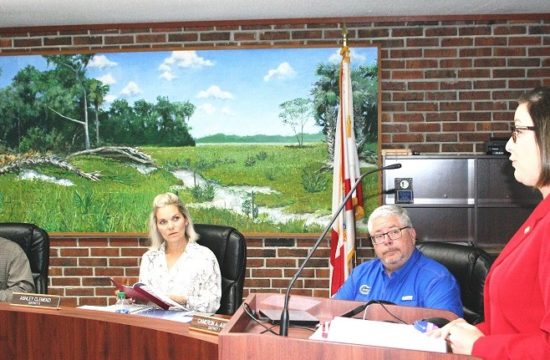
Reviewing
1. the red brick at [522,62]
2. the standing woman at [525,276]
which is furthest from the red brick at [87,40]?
the standing woman at [525,276]

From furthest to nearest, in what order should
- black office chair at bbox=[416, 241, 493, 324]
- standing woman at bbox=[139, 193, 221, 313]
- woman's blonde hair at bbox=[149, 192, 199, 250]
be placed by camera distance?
woman's blonde hair at bbox=[149, 192, 199, 250] < standing woman at bbox=[139, 193, 221, 313] < black office chair at bbox=[416, 241, 493, 324]

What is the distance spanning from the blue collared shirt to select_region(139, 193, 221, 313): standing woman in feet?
2.07

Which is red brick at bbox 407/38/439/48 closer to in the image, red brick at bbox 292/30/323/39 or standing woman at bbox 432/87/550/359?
red brick at bbox 292/30/323/39

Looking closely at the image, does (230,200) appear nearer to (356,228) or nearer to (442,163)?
(356,228)

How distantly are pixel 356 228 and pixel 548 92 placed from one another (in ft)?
9.82

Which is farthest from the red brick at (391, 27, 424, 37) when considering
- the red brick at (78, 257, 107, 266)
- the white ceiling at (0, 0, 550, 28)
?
the red brick at (78, 257, 107, 266)

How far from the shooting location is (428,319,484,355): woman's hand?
1299 mm

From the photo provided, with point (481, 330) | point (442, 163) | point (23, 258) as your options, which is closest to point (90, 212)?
point (23, 258)

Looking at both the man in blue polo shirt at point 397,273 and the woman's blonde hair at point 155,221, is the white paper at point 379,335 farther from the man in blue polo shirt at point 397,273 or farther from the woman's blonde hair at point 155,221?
the woman's blonde hair at point 155,221

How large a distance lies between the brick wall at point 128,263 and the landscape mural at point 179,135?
9 cm

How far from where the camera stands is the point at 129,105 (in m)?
4.45

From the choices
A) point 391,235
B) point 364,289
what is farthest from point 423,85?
point 364,289

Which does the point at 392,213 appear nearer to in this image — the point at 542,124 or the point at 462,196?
the point at 542,124

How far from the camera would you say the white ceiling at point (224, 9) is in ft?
12.5
